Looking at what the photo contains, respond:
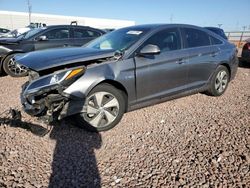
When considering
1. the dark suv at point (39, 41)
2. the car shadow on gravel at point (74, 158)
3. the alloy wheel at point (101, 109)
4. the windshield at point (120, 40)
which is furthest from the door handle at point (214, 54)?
the dark suv at point (39, 41)

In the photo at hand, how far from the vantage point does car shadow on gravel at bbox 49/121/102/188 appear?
2601 mm

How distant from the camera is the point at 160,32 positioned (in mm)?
4262

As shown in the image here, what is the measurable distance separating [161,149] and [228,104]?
8.10 feet

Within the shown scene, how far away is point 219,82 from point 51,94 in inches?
147

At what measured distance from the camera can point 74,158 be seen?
3.02 meters

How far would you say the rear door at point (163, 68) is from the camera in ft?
12.8

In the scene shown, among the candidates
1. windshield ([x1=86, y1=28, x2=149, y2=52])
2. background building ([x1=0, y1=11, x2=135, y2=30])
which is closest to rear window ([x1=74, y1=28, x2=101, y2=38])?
windshield ([x1=86, y1=28, x2=149, y2=52])

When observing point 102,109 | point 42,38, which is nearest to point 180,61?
point 102,109

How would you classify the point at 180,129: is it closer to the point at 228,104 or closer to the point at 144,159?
the point at 144,159

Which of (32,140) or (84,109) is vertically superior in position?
(84,109)

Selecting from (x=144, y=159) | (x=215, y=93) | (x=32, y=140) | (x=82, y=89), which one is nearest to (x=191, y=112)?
(x=215, y=93)

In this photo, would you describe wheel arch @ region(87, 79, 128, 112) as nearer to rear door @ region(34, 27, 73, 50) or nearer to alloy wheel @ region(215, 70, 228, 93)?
alloy wheel @ region(215, 70, 228, 93)

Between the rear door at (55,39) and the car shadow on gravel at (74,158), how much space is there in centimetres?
437

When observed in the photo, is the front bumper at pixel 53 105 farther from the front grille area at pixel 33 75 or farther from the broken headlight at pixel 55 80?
the front grille area at pixel 33 75
